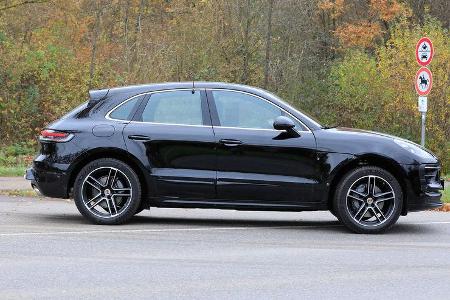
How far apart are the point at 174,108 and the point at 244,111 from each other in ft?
2.70

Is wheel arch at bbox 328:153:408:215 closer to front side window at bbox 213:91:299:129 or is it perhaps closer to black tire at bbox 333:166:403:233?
black tire at bbox 333:166:403:233

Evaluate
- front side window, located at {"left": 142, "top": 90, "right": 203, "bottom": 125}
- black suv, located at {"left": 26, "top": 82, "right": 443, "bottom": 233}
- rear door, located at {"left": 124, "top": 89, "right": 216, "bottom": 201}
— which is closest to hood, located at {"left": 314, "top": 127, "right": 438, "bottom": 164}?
black suv, located at {"left": 26, "top": 82, "right": 443, "bottom": 233}

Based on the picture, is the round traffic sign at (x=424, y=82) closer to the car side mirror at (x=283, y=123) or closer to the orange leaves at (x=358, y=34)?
the car side mirror at (x=283, y=123)

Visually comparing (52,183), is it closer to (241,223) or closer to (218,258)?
(241,223)

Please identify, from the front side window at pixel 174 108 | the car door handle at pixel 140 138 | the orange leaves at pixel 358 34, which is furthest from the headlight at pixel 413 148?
the orange leaves at pixel 358 34

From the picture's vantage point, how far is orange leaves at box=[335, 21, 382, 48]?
45.7 meters

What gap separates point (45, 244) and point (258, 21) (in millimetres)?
23937

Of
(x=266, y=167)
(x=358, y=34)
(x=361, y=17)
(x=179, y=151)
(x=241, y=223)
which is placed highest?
(x=361, y=17)

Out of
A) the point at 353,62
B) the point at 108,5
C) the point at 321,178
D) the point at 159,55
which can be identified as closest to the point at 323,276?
the point at 321,178

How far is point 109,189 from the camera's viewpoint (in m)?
11.1

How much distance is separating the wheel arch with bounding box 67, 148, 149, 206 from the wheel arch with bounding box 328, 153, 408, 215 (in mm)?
2142

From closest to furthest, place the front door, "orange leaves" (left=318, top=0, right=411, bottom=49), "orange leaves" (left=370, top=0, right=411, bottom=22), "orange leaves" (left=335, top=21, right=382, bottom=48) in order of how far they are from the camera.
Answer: the front door < "orange leaves" (left=370, top=0, right=411, bottom=22) < "orange leaves" (left=318, top=0, right=411, bottom=49) < "orange leaves" (left=335, top=21, right=382, bottom=48)

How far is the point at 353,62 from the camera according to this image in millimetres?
33531

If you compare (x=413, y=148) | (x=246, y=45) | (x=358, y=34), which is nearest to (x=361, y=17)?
(x=358, y=34)
